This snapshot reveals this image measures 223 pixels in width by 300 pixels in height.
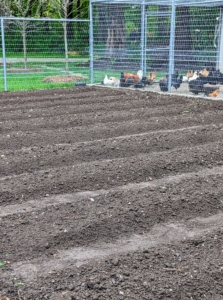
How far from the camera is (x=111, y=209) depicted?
361 centimetres

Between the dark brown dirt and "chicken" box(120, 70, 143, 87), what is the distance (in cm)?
427

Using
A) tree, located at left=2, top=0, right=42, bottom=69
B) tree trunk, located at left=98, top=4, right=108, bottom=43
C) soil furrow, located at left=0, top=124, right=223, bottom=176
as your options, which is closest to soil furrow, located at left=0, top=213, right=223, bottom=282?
soil furrow, located at left=0, top=124, right=223, bottom=176

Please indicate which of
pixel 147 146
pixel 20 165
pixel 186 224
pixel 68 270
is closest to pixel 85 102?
pixel 147 146

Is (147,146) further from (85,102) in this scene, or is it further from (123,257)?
(85,102)

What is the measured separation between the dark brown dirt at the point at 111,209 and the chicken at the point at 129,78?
4270mm

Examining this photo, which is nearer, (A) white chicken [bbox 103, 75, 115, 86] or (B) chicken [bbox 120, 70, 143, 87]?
(B) chicken [bbox 120, 70, 143, 87]

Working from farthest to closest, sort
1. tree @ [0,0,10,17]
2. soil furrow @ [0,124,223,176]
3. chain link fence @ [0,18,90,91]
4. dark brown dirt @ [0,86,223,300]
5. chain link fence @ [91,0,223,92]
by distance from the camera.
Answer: tree @ [0,0,10,17] → chain link fence @ [0,18,90,91] → chain link fence @ [91,0,223,92] → soil furrow @ [0,124,223,176] → dark brown dirt @ [0,86,223,300]

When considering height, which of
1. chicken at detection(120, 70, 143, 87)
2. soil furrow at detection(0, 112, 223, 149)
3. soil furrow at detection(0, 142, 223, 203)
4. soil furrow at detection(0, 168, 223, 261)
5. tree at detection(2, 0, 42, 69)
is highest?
tree at detection(2, 0, 42, 69)

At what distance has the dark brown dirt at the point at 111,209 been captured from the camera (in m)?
2.61

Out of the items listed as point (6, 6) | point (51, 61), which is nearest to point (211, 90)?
point (51, 61)

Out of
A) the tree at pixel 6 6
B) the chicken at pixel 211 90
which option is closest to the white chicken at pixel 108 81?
the chicken at pixel 211 90

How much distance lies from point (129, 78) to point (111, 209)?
7.95 metres

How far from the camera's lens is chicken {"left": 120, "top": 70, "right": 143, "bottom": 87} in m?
11.2

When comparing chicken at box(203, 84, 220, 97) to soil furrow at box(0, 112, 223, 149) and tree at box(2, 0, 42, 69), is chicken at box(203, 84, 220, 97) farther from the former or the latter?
tree at box(2, 0, 42, 69)
